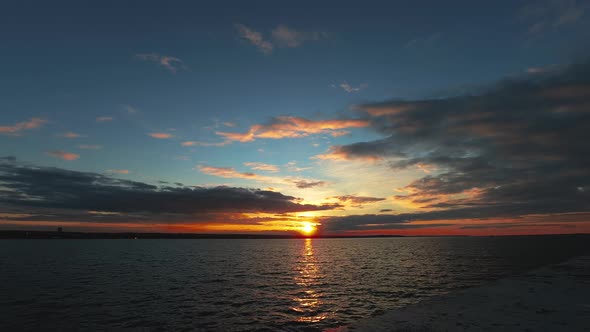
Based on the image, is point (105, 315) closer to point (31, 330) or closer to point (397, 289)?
point (31, 330)

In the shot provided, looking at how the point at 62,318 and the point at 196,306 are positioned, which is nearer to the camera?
the point at 62,318

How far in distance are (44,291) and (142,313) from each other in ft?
67.9

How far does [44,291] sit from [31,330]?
20.6 m

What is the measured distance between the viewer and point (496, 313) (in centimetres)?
2211

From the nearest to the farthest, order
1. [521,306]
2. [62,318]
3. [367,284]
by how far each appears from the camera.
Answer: [521,306], [62,318], [367,284]

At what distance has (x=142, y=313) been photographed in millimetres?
29266

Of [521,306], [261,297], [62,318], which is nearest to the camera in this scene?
[521,306]

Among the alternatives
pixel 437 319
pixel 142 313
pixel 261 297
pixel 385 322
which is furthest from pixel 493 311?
pixel 142 313

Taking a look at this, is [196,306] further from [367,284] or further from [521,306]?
[521,306]

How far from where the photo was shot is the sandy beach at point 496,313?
19156 mm

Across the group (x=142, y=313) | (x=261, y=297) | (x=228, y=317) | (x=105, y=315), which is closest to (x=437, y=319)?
(x=228, y=317)

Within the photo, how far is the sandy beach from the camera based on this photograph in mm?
19156

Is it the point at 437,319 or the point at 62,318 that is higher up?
the point at 437,319

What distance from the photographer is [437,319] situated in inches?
826
